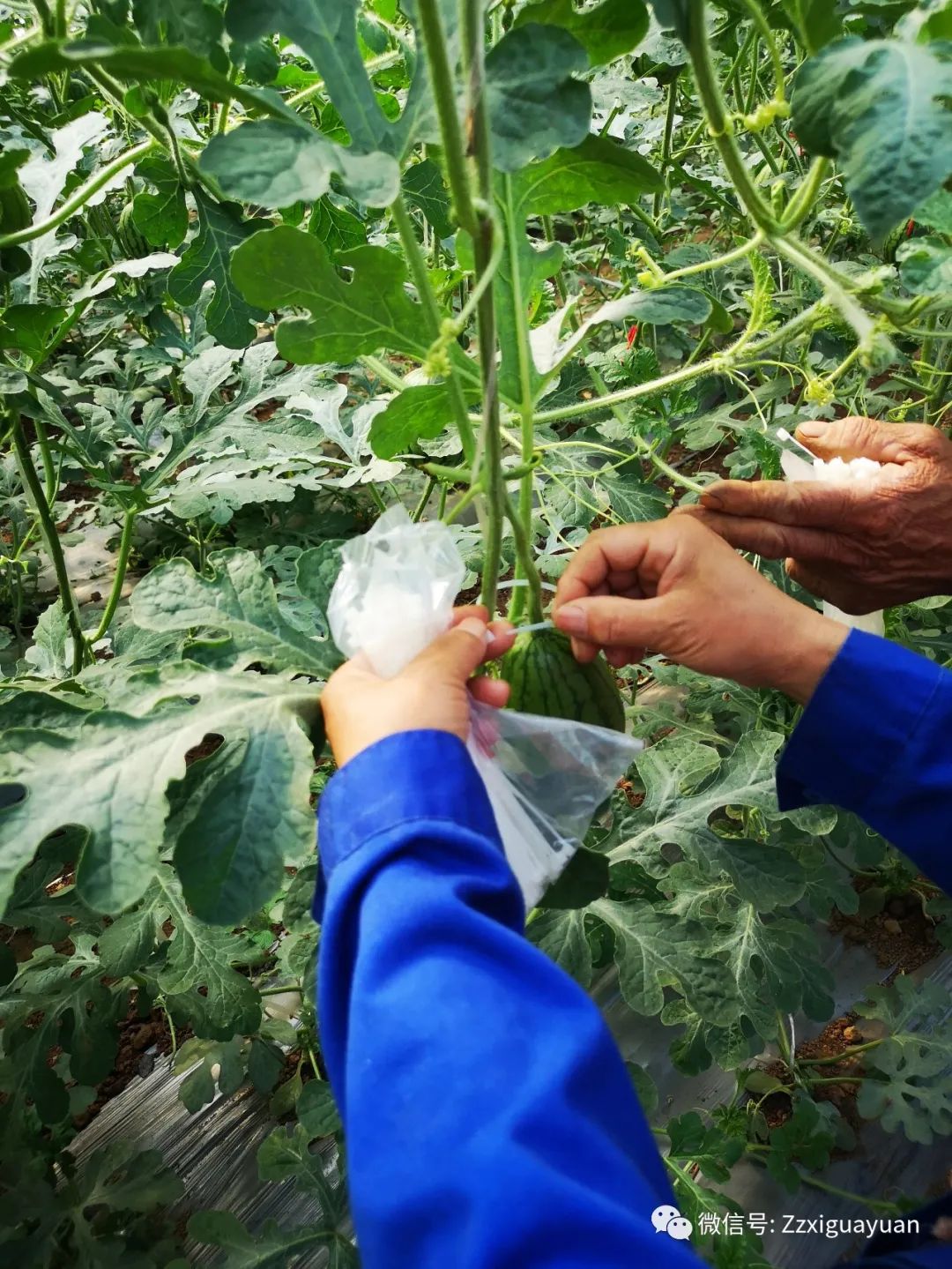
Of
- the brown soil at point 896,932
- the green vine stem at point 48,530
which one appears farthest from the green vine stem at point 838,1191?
the green vine stem at point 48,530

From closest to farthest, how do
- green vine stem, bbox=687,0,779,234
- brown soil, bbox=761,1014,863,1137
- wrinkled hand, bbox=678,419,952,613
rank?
green vine stem, bbox=687,0,779,234
wrinkled hand, bbox=678,419,952,613
brown soil, bbox=761,1014,863,1137

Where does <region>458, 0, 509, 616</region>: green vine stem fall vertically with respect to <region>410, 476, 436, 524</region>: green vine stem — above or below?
above

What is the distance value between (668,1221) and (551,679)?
593 millimetres

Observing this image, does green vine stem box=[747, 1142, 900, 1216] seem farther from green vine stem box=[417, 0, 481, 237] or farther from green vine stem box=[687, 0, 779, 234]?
green vine stem box=[417, 0, 481, 237]

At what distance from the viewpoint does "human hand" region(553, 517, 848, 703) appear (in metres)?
1.17

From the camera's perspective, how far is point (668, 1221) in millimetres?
Result: 972

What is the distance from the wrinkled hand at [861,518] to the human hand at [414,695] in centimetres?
59

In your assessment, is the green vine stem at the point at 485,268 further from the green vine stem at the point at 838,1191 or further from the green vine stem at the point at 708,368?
the green vine stem at the point at 838,1191

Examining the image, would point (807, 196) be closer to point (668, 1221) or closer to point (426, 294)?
point (426, 294)

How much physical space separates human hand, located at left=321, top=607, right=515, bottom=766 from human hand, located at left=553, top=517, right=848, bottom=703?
0.17 m

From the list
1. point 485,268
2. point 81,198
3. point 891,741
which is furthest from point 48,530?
point 891,741

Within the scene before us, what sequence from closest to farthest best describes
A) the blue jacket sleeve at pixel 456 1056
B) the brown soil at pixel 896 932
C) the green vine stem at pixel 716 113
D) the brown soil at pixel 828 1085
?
the blue jacket sleeve at pixel 456 1056 < the green vine stem at pixel 716 113 < the brown soil at pixel 828 1085 < the brown soil at pixel 896 932

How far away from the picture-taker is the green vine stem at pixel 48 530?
1.63 meters

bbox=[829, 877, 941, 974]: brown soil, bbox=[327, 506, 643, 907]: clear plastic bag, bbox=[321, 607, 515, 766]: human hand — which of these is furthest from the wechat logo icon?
bbox=[829, 877, 941, 974]: brown soil
